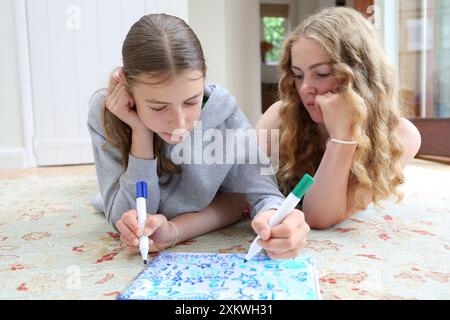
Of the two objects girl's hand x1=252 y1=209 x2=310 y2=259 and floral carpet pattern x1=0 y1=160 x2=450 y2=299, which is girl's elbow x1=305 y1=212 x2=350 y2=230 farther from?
girl's hand x1=252 y1=209 x2=310 y2=259

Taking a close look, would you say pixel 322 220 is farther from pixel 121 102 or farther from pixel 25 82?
pixel 25 82

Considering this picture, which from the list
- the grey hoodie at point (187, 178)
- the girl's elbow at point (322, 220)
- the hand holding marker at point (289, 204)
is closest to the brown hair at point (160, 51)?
the grey hoodie at point (187, 178)

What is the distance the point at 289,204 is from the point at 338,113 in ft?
1.15

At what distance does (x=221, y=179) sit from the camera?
968mm

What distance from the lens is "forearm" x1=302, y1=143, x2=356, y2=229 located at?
970mm

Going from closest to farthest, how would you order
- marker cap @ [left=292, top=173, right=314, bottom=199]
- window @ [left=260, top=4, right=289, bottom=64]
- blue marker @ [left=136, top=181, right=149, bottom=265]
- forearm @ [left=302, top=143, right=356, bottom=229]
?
1. marker cap @ [left=292, top=173, right=314, bottom=199]
2. blue marker @ [left=136, top=181, right=149, bottom=265]
3. forearm @ [left=302, top=143, right=356, bottom=229]
4. window @ [left=260, top=4, right=289, bottom=64]

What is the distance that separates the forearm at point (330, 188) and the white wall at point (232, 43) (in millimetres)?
1507

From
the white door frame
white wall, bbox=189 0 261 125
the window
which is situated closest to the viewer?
the white door frame

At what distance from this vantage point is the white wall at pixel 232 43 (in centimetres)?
273

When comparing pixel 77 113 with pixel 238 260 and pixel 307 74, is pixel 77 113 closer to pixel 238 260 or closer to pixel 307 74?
pixel 307 74

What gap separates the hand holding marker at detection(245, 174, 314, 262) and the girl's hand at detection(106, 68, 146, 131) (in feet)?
0.96

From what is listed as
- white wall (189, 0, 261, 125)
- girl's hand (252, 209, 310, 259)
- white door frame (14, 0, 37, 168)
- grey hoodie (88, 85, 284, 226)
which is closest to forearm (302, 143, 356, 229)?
grey hoodie (88, 85, 284, 226)

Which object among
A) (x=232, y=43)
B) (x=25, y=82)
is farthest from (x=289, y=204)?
(x=232, y=43)

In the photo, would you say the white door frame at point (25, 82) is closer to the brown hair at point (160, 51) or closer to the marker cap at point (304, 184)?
the brown hair at point (160, 51)
